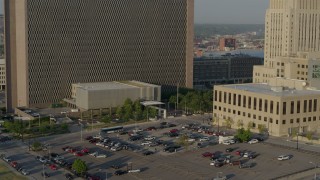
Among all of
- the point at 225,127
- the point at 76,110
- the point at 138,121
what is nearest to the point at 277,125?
the point at 225,127

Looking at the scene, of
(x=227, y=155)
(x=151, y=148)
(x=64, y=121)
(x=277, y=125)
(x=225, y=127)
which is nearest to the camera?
(x=227, y=155)

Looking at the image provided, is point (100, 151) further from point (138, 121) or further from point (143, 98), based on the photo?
point (143, 98)

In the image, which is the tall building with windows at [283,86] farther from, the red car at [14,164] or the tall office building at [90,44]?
the red car at [14,164]

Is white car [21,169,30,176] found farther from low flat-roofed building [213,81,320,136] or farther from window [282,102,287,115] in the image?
window [282,102,287,115]

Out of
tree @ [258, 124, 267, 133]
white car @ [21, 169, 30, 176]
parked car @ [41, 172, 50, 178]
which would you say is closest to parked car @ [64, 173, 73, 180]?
parked car @ [41, 172, 50, 178]

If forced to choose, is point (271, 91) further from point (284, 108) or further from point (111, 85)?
point (111, 85)

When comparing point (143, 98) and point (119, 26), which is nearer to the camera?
point (143, 98)
